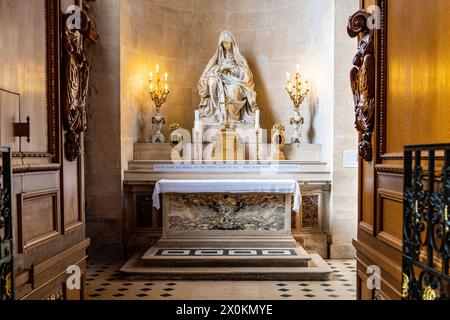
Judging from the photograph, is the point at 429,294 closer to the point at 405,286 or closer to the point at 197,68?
the point at 405,286

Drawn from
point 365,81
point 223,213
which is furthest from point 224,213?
point 365,81

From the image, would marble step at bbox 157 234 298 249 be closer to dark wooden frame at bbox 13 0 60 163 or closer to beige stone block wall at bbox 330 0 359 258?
beige stone block wall at bbox 330 0 359 258

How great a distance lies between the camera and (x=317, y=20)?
34.2 feet

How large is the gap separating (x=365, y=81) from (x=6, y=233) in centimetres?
288

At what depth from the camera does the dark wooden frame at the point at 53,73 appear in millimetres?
4402

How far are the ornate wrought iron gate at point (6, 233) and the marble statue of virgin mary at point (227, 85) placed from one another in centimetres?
752

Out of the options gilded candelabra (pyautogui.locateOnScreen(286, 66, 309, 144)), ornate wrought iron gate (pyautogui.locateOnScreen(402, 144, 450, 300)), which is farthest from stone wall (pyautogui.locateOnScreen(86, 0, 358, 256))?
ornate wrought iron gate (pyautogui.locateOnScreen(402, 144, 450, 300))

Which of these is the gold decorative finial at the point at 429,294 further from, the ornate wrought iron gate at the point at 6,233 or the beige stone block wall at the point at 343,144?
the beige stone block wall at the point at 343,144

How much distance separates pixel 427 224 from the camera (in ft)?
8.79

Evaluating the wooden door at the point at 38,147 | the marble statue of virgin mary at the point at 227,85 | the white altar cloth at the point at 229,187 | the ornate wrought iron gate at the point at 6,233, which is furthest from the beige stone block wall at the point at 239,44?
the ornate wrought iron gate at the point at 6,233

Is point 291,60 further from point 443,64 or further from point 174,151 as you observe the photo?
point 443,64

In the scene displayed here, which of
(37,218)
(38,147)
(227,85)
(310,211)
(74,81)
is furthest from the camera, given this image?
(227,85)

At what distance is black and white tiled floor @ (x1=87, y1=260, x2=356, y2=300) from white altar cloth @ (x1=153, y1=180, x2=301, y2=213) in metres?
1.42
